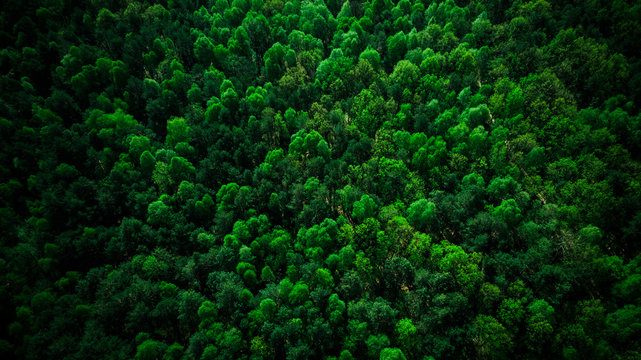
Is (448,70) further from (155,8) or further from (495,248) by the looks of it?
(155,8)

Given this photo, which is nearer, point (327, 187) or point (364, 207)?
point (364, 207)

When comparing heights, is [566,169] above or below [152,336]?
above

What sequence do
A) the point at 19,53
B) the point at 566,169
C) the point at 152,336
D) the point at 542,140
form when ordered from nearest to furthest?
the point at 152,336 → the point at 566,169 → the point at 542,140 → the point at 19,53

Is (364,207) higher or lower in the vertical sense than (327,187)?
lower

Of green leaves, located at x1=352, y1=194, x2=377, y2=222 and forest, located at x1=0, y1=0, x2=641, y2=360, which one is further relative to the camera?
green leaves, located at x1=352, y1=194, x2=377, y2=222

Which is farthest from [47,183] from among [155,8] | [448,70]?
[448,70]

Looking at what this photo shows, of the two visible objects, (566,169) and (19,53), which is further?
(19,53)

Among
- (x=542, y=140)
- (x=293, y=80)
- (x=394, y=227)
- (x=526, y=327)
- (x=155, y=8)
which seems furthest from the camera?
(x=155, y=8)

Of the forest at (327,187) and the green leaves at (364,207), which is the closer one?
the forest at (327,187)
